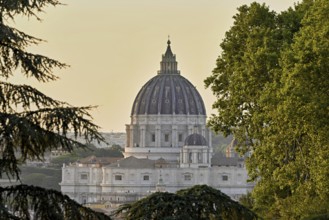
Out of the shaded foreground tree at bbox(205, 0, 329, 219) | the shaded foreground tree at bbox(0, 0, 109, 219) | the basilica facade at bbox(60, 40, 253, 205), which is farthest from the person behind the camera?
the basilica facade at bbox(60, 40, 253, 205)

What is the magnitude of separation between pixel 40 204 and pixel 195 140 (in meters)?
168

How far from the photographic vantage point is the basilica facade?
184 meters

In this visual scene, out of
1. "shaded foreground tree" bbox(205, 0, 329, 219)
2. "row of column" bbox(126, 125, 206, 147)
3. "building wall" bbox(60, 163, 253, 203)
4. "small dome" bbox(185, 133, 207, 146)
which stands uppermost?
"row of column" bbox(126, 125, 206, 147)

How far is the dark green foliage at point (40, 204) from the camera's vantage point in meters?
12.6

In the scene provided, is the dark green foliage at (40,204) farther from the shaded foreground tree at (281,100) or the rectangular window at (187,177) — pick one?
the rectangular window at (187,177)

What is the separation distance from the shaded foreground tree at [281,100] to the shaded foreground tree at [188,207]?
1362 cm

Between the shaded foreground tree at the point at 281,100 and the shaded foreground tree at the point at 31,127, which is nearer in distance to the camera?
the shaded foreground tree at the point at 31,127

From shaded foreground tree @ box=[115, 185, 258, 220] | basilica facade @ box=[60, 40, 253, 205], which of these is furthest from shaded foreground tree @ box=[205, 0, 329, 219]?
basilica facade @ box=[60, 40, 253, 205]

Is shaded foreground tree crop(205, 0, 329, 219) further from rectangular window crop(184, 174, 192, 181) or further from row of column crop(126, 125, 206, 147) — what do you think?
row of column crop(126, 125, 206, 147)

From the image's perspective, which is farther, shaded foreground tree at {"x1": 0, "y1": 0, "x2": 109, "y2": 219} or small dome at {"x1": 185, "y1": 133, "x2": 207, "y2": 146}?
small dome at {"x1": 185, "y1": 133, "x2": 207, "y2": 146}

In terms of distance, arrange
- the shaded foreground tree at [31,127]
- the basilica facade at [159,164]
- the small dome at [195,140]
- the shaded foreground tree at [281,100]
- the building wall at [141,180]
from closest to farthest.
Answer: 1. the shaded foreground tree at [31,127]
2. the shaded foreground tree at [281,100]
3. the small dome at [195,140]
4. the basilica facade at [159,164]
5. the building wall at [141,180]

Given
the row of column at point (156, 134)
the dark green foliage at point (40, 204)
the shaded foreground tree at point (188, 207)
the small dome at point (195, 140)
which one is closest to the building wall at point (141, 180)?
the small dome at point (195, 140)

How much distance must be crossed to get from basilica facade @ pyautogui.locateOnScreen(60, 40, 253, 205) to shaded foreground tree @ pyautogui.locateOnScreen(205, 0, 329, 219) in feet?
448

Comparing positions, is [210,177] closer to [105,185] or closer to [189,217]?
[105,185]
